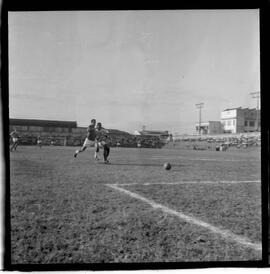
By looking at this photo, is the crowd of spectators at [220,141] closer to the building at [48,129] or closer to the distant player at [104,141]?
the building at [48,129]

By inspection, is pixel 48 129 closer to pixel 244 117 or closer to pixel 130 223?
pixel 244 117

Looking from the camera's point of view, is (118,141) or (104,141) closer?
(104,141)

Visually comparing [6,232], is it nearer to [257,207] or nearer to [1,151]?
[1,151]

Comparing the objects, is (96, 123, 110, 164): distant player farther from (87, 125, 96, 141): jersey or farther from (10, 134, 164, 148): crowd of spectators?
(10, 134, 164, 148): crowd of spectators

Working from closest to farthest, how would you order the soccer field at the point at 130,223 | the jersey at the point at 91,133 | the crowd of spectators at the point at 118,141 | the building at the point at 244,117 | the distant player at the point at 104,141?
1. the soccer field at the point at 130,223
2. the building at the point at 244,117
3. the distant player at the point at 104,141
4. the jersey at the point at 91,133
5. the crowd of spectators at the point at 118,141

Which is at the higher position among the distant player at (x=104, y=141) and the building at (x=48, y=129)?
the building at (x=48, y=129)

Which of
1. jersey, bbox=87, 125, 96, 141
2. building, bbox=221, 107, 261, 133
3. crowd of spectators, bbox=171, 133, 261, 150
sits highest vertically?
building, bbox=221, 107, 261, 133

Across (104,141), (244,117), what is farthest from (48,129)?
(244,117)

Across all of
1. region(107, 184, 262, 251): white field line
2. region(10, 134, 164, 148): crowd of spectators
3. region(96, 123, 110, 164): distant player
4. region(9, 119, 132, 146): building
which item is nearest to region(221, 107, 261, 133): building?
region(107, 184, 262, 251): white field line

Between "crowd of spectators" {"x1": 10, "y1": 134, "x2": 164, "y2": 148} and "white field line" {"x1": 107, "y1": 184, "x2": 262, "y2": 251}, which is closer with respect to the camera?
"white field line" {"x1": 107, "y1": 184, "x2": 262, "y2": 251}

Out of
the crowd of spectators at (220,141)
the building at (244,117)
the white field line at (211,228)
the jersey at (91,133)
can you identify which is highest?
the building at (244,117)

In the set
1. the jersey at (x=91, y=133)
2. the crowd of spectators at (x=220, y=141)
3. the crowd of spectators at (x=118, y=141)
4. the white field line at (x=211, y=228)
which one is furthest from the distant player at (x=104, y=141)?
the crowd of spectators at (x=220, y=141)

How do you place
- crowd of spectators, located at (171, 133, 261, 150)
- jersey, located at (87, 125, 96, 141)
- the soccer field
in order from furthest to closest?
crowd of spectators, located at (171, 133, 261, 150)
jersey, located at (87, 125, 96, 141)
the soccer field

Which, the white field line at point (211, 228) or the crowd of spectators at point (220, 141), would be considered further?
the crowd of spectators at point (220, 141)
